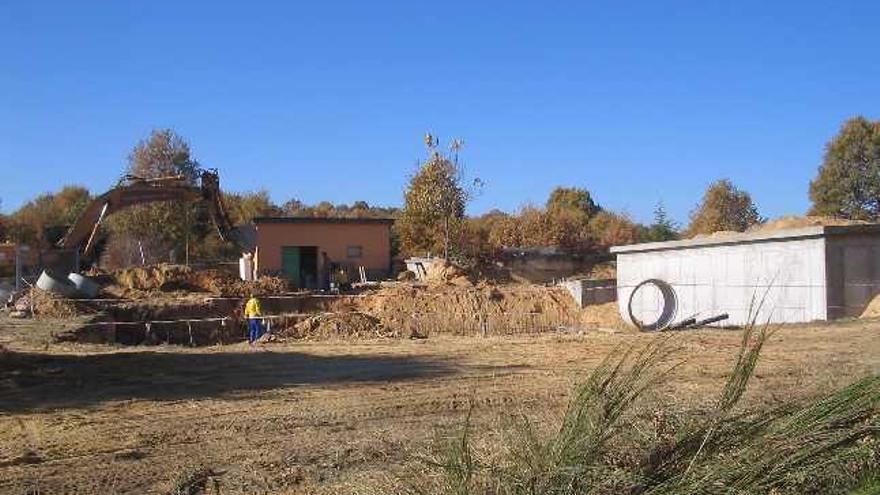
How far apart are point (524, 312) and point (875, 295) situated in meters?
13.6

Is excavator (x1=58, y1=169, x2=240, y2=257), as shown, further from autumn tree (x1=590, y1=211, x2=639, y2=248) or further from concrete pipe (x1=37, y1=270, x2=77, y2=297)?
autumn tree (x1=590, y1=211, x2=639, y2=248)

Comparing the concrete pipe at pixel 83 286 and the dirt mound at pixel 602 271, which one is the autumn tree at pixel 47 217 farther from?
the dirt mound at pixel 602 271

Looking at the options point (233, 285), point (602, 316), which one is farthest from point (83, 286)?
point (602, 316)

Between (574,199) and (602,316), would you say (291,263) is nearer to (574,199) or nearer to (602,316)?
(602,316)

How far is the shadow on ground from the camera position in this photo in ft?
42.9

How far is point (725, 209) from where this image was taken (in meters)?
58.9

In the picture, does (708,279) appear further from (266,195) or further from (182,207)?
(266,195)

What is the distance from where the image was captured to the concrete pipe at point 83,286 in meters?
32.5

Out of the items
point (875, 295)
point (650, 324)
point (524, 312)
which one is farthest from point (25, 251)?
point (875, 295)

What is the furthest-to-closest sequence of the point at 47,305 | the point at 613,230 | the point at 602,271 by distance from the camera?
the point at 613,230
the point at 602,271
the point at 47,305

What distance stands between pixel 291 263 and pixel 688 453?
42.5 m

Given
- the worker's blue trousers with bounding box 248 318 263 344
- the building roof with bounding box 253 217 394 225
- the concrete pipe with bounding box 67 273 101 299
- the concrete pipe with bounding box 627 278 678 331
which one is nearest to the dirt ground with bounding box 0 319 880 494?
the worker's blue trousers with bounding box 248 318 263 344

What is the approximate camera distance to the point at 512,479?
4.00 m

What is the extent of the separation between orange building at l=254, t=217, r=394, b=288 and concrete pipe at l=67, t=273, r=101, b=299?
11776mm
